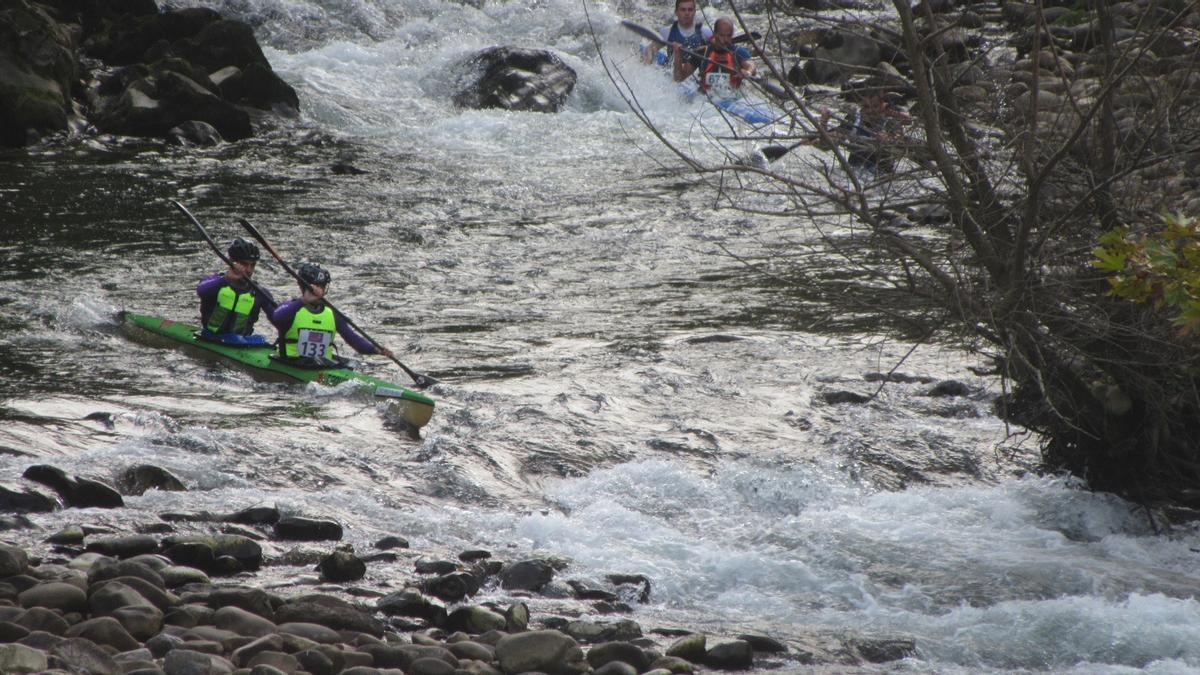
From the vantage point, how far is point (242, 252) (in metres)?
9.22

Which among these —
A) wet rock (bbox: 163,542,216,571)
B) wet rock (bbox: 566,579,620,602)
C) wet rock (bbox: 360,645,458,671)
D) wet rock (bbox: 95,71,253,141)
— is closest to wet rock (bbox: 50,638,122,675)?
wet rock (bbox: 360,645,458,671)

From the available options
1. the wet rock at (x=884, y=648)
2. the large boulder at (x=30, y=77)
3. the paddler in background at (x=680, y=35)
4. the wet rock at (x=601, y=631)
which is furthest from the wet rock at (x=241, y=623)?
the paddler in background at (x=680, y=35)

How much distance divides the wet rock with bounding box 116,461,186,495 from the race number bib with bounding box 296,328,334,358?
2.48 meters

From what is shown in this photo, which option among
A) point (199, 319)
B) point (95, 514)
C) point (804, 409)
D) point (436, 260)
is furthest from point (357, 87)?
point (95, 514)

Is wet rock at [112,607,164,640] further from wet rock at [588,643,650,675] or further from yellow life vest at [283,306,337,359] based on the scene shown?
yellow life vest at [283,306,337,359]

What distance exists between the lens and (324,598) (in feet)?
15.7

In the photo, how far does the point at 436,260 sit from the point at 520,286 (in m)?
1.15

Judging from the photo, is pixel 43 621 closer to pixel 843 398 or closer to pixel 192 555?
pixel 192 555

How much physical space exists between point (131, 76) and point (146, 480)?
39.7ft

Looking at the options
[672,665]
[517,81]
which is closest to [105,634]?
[672,665]

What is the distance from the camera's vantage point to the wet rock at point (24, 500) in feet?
18.3

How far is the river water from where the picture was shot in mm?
5762

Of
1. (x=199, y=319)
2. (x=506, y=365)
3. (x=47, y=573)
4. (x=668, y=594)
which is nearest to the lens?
(x=47, y=573)

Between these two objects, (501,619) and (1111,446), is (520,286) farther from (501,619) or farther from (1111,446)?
(501,619)
